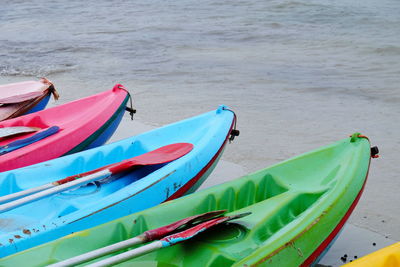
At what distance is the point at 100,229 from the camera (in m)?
2.38

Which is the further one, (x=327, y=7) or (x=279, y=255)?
(x=327, y=7)

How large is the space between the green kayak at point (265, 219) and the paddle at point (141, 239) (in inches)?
2.4

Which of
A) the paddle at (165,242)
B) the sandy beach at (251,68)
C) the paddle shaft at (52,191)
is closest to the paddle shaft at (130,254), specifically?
the paddle at (165,242)

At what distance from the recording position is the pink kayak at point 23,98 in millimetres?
4598

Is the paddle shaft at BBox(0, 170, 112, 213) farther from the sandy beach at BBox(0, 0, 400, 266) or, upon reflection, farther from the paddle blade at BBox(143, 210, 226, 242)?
the sandy beach at BBox(0, 0, 400, 266)

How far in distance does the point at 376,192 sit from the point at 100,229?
6.93 feet

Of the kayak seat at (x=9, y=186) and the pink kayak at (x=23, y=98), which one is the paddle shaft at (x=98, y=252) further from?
the pink kayak at (x=23, y=98)

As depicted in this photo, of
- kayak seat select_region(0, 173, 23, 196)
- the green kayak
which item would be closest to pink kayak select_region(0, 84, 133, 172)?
kayak seat select_region(0, 173, 23, 196)

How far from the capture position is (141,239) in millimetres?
2217

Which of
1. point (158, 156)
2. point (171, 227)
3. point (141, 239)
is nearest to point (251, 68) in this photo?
point (158, 156)

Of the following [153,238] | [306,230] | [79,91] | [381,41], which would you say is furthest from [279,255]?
[381,41]

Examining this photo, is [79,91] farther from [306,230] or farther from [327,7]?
[327,7]

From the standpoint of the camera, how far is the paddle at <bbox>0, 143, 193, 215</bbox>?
2.74 metres

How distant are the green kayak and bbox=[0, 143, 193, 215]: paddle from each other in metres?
0.52
